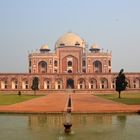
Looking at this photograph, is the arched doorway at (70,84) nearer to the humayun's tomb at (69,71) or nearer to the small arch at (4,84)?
the humayun's tomb at (69,71)

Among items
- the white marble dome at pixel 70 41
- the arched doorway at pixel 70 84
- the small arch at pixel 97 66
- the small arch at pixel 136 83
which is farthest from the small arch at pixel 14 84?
the small arch at pixel 136 83

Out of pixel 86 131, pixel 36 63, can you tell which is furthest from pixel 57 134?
pixel 36 63

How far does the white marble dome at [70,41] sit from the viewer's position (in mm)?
80000

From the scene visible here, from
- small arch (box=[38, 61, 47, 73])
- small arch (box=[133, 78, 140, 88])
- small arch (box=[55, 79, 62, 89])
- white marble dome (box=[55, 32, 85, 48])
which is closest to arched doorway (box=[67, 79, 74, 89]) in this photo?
small arch (box=[55, 79, 62, 89])

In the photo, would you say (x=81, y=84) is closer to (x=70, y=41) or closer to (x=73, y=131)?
(x=70, y=41)

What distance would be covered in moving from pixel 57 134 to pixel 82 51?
66.3 meters

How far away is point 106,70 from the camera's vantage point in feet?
255

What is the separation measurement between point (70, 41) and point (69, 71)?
713 centimetres

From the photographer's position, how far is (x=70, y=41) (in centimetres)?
8031

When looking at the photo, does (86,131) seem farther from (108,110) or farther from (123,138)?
(108,110)

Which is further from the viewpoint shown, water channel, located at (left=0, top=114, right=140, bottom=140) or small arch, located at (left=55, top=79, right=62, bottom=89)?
A: small arch, located at (left=55, top=79, right=62, bottom=89)

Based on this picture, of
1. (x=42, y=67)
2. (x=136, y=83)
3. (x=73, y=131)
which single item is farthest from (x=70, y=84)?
(x=73, y=131)

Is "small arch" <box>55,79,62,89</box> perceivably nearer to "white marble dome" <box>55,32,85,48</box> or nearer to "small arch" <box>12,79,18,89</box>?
"small arch" <box>12,79,18,89</box>

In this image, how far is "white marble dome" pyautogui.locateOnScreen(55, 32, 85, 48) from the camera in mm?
80000
